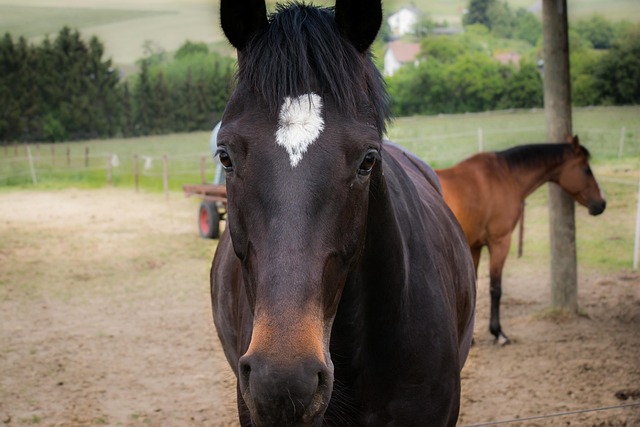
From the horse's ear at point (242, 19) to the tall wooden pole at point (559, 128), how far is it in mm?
4682

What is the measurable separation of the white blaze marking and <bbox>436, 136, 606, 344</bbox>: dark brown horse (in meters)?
4.35

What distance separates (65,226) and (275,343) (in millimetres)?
10624

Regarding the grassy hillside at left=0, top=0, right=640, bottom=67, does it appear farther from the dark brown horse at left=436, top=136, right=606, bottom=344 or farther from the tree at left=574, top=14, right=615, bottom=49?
the dark brown horse at left=436, top=136, right=606, bottom=344

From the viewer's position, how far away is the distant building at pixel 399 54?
13.8 metres

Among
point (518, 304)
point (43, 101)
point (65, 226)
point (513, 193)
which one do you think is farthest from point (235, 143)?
point (43, 101)

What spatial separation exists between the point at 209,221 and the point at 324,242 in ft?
27.9

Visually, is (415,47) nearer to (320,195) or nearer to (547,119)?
(547,119)

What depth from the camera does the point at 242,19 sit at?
1.58m

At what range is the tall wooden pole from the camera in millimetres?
5625

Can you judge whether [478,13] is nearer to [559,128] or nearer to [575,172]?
[559,128]

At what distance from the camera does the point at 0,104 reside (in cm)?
1513

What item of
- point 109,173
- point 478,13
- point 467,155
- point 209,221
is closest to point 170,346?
point 209,221

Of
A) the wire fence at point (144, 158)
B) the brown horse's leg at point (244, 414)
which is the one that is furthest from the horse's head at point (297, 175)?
the wire fence at point (144, 158)

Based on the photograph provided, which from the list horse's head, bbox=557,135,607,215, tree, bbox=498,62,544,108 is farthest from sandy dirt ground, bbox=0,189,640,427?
tree, bbox=498,62,544,108
